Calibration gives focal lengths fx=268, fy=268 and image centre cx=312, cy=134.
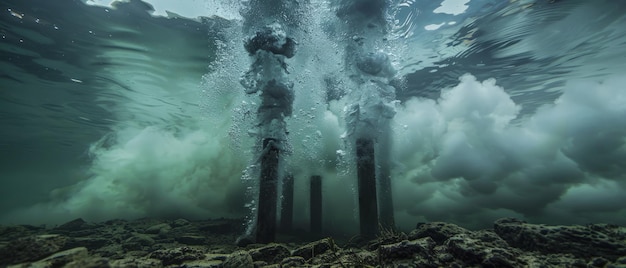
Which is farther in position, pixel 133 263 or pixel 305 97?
pixel 305 97

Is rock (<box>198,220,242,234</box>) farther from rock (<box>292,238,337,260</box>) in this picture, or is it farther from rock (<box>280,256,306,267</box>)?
rock (<box>280,256,306,267</box>)

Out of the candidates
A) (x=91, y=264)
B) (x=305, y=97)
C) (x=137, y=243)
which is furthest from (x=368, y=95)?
(x=91, y=264)

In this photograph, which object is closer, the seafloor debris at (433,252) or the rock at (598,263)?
the rock at (598,263)

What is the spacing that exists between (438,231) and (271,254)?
12.0ft

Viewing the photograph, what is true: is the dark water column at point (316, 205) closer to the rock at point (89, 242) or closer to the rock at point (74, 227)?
the rock at point (89, 242)

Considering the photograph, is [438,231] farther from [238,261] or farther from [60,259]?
[60,259]

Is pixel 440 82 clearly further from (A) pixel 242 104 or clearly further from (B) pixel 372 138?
(A) pixel 242 104

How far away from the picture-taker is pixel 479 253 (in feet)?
13.1

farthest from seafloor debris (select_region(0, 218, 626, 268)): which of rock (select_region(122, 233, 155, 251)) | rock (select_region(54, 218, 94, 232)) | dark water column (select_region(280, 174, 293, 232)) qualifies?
rock (select_region(54, 218, 94, 232))

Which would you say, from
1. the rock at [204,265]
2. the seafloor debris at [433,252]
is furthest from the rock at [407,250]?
the rock at [204,265]

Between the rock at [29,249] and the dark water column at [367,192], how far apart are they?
8.23 metres

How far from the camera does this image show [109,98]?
18.1 metres

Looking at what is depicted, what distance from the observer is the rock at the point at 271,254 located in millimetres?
5848

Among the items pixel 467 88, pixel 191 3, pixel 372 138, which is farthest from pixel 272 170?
pixel 467 88
